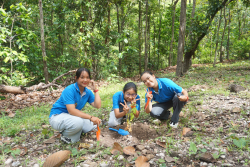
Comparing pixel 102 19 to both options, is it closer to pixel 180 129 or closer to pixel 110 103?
pixel 110 103

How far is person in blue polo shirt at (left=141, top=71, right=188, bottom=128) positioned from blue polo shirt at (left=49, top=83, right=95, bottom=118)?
3.47ft

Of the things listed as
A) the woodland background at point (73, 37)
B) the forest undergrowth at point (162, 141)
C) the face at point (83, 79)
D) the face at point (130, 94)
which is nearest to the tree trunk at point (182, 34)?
the woodland background at point (73, 37)

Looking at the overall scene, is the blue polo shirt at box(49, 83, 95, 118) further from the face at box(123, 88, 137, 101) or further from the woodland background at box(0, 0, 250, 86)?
the woodland background at box(0, 0, 250, 86)

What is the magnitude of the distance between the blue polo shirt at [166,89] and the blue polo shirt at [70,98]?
1272 millimetres

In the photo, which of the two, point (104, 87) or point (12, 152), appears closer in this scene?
point (12, 152)

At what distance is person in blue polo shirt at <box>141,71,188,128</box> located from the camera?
2.83m

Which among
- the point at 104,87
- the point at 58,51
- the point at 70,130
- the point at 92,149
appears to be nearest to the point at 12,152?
the point at 70,130

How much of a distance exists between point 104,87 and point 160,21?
24.6ft

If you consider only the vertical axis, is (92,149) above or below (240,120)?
below

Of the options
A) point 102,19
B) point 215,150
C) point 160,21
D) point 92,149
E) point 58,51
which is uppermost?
point 160,21

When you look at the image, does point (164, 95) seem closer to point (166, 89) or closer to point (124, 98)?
point (166, 89)

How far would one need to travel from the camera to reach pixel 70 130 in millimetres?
2557

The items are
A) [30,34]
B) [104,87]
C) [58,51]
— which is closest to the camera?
[30,34]

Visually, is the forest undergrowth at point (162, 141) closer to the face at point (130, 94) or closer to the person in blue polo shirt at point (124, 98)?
the person in blue polo shirt at point (124, 98)
